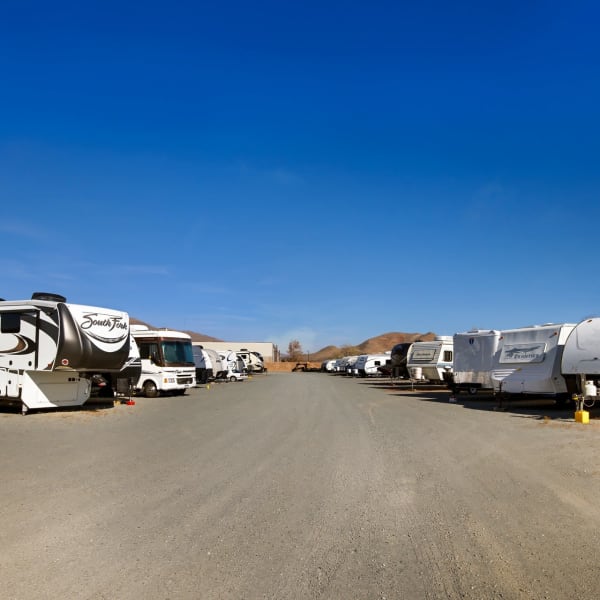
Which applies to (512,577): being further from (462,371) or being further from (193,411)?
(462,371)

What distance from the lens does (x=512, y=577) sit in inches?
176

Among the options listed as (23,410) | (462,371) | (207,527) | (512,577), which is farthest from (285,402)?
(512,577)

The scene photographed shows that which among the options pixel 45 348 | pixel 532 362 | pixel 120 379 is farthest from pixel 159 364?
pixel 532 362

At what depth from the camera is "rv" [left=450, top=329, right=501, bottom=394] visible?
2303cm

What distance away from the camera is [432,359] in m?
32.5

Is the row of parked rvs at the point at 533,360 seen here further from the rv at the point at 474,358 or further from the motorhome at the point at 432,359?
the motorhome at the point at 432,359

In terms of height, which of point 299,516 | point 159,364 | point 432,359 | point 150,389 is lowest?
point 299,516

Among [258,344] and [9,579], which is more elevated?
[258,344]

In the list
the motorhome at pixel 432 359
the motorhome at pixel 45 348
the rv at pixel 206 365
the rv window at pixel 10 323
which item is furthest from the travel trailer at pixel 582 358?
the rv at pixel 206 365

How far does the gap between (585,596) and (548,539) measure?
134cm

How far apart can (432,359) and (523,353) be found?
11.9 meters

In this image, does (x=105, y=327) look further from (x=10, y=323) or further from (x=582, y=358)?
(x=582, y=358)

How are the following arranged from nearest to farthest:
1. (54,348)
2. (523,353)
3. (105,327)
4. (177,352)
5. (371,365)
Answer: (54,348) → (105,327) → (523,353) → (177,352) → (371,365)

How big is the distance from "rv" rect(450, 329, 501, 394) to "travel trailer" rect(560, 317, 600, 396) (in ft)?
12.2
